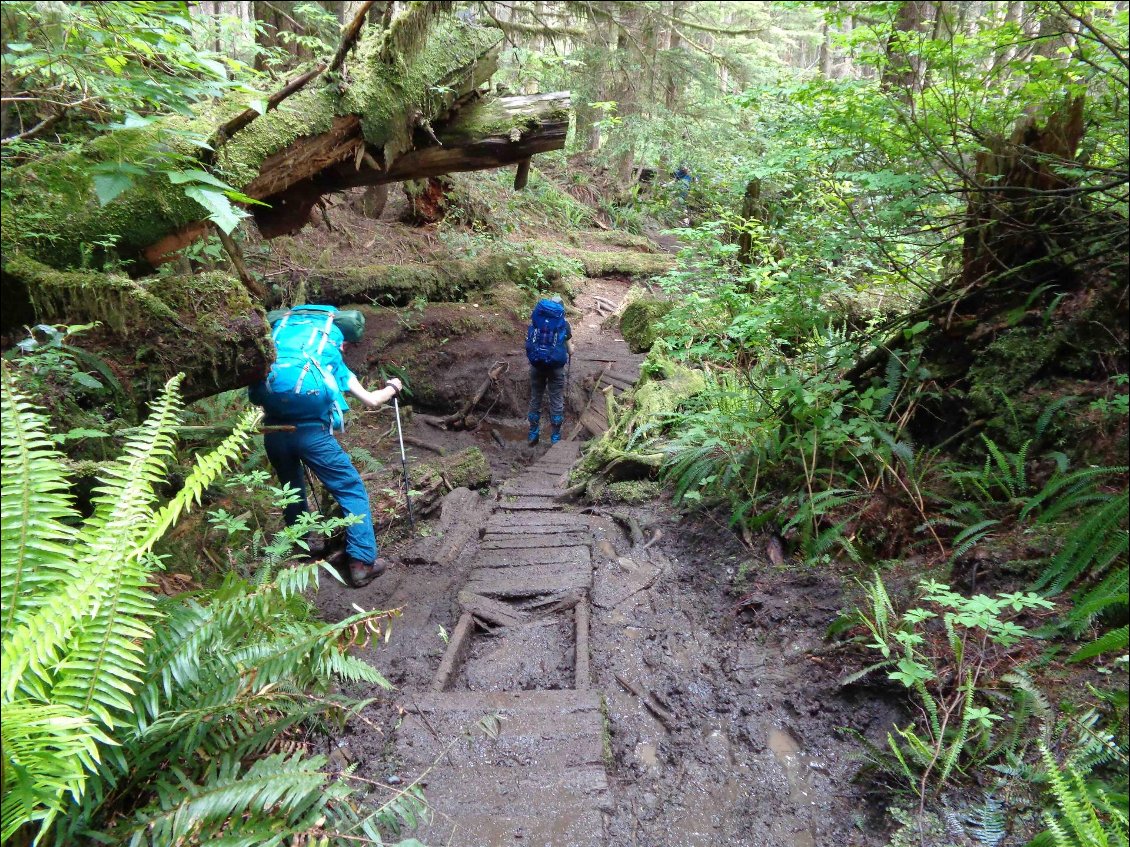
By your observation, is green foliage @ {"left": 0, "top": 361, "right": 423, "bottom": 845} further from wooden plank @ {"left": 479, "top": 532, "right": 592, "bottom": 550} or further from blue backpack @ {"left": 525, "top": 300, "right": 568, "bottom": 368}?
blue backpack @ {"left": 525, "top": 300, "right": 568, "bottom": 368}

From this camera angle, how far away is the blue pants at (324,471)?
498 centimetres

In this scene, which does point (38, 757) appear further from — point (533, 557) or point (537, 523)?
point (537, 523)

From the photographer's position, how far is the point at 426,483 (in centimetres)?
703

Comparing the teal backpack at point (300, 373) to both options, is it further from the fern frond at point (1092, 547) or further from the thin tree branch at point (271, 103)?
the fern frond at point (1092, 547)

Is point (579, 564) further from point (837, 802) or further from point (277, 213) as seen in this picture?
point (277, 213)

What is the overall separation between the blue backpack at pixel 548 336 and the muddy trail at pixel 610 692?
366cm

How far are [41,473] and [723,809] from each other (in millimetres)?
2944

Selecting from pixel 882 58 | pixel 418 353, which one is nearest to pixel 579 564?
pixel 882 58

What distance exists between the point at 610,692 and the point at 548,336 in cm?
646

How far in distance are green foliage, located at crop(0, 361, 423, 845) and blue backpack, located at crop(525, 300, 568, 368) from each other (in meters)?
7.04

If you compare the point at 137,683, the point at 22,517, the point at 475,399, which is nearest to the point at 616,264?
the point at 475,399

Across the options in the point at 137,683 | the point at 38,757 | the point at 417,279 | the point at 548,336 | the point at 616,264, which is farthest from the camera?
the point at 616,264

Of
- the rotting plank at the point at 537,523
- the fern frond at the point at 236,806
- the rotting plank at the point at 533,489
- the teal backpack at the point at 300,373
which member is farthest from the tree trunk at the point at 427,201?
the fern frond at the point at 236,806

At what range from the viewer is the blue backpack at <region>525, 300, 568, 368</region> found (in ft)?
30.6
